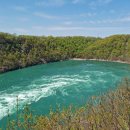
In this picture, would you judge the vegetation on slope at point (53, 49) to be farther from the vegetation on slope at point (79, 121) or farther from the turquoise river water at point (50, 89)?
the vegetation on slope at point (79, 121)

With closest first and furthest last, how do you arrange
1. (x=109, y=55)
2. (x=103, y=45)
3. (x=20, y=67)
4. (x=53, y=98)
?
(x=53, y=98) < (x=20, y=67) < (x=109, y=55) < (x=103, y=45)

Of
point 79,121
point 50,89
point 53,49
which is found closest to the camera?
point 79,121

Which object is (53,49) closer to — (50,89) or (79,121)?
(50,89)

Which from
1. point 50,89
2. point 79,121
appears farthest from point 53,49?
point 79,121

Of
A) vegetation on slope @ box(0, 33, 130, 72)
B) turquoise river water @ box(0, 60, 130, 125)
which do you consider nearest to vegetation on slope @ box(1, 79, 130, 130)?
turquoise river water @ box(0, 60, 130, 125)

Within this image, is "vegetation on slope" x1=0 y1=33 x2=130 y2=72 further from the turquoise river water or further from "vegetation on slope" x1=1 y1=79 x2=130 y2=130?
"vegetation on slope" x1=1 y1=79 x2=130 y2=130

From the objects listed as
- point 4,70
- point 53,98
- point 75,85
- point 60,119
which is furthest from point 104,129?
point 4,70

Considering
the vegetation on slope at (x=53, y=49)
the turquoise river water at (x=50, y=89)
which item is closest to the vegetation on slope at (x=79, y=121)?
the turquoise river water at (x=50, y=89)

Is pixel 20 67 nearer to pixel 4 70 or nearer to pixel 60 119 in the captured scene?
pixel 4 70
